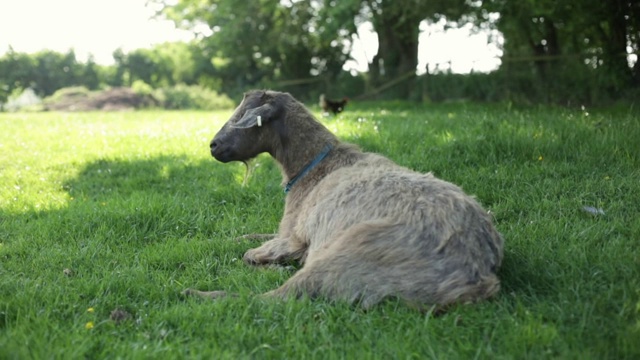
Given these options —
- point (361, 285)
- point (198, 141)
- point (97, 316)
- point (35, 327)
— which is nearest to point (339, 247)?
point (361, 285)

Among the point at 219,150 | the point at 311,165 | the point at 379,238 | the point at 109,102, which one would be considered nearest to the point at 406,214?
the point at 379,238

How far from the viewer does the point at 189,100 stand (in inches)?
1227

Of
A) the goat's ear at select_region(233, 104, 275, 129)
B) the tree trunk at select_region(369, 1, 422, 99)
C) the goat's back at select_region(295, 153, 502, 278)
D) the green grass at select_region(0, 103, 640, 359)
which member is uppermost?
the tree trunk at select_region(369, 1, 422, 99)

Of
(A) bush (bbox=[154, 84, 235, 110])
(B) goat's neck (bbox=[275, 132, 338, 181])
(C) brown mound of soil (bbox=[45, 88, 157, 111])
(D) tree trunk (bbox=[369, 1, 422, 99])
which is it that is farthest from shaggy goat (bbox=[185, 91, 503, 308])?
(A) bush (bbox=[154, 84, 235, 110])

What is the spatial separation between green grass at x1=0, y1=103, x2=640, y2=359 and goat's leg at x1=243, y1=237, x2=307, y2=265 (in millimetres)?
145

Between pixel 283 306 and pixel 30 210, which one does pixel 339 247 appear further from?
pixel 30 210

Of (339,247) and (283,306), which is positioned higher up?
→ (339,247)

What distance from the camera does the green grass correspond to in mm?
3527

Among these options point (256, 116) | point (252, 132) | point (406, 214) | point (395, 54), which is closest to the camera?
point (406, 214)

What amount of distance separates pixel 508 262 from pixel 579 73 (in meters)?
13.3

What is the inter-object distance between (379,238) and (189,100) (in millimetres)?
28428

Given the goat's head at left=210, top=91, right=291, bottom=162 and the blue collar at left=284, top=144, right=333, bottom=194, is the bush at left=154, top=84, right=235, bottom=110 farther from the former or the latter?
the blue collar at left=284, top=144, right=333, bottom=194

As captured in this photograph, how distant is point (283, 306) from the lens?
408 cm

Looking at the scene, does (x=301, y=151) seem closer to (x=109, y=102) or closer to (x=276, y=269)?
(x=276, y=269)
